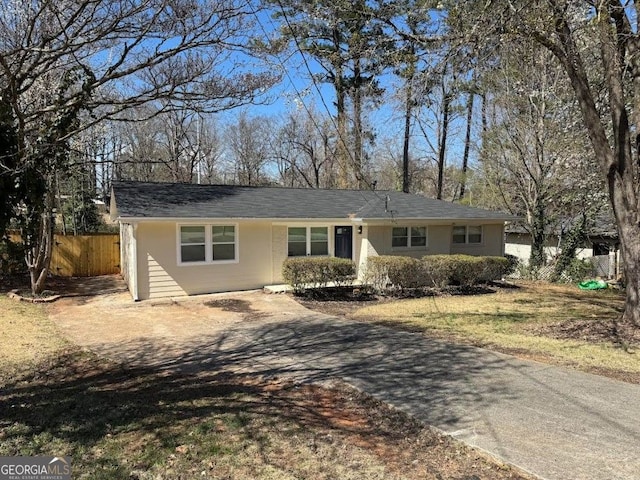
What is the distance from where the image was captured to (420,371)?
20.1 feet

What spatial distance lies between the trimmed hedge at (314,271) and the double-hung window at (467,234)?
6309 mm

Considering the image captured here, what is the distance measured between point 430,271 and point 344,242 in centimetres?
323

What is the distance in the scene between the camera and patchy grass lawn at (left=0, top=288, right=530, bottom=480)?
337 centimetres

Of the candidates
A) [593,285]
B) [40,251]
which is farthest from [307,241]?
[593,285]

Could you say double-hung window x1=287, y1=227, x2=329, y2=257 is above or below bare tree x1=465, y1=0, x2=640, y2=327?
below

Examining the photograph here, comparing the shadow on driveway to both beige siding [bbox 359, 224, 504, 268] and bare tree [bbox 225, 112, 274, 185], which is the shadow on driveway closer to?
beige siding [bbox 359, 224, 504, 268]

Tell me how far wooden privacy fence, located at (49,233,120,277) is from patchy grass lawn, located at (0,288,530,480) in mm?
12847

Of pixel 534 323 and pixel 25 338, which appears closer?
pixel 25 338

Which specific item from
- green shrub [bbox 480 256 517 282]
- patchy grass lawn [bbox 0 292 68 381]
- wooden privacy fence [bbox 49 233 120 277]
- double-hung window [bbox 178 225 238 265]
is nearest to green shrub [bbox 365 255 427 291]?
green shrub [bbox 480 256 517 282]

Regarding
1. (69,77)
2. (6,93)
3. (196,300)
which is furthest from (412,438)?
(196,300)

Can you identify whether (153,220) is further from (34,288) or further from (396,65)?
(396,65)

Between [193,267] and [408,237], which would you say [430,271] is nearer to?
[408,237]

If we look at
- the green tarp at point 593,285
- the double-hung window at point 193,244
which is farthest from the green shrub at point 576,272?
the double-hung window at point 193,244

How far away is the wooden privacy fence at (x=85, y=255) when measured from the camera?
17312mm
